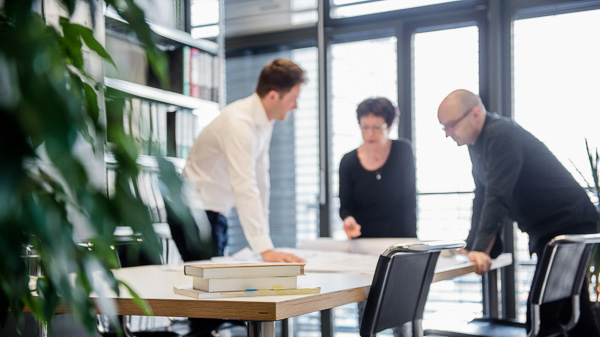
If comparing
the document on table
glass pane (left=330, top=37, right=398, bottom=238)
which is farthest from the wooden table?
glass pane (left=330, top=37, right=398, bottom=238)

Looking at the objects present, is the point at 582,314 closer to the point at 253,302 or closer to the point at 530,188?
the point at 530,188

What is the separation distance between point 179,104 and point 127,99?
3.87 metres

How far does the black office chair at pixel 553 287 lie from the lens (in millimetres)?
2191

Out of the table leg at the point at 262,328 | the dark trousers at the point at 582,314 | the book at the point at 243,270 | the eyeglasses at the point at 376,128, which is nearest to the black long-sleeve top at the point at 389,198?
the eyeglasses at the point at 376,128

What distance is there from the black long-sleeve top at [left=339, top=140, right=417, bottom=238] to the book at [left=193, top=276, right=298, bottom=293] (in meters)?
1.86

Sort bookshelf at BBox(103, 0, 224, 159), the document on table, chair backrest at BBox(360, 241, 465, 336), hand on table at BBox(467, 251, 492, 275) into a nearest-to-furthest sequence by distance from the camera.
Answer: chair backrest at BBox(360, 241, 465, 336), hand on table at BBox(467, 251, 492, 275), the document on table, bookshelf at BBox(103, 0, 224, 159)

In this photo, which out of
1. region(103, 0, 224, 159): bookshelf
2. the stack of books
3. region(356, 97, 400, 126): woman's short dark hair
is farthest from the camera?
region(103, 0, 224, 159): bookshelf

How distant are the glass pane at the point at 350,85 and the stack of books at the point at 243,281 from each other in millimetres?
3017

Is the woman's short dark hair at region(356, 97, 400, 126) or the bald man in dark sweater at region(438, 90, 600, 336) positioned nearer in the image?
the bald man in dark sweater at region(438, 90, 600, 336)

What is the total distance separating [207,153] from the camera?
2975 mm

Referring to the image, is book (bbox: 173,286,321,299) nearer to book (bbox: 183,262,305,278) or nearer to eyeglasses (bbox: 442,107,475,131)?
book (bbox: 183,262,305,278)

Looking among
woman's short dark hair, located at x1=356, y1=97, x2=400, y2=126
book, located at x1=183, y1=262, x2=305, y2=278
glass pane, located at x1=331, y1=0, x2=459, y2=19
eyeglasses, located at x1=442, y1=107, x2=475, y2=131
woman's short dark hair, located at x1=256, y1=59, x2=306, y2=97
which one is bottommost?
book, located at x1=183, y1=262, x2=305, y2=278

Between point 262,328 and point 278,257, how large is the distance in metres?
0.83

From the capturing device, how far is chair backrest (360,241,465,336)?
172cm
